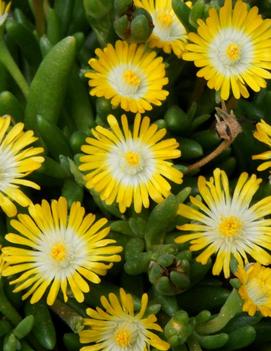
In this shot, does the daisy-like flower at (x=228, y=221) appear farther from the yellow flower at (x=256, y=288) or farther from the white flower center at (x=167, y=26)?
the white flower center at (x=167, y=26)

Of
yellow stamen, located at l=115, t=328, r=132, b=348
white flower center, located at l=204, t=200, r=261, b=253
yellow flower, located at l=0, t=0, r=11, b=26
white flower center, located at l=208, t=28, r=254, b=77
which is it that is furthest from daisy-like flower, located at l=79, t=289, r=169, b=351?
yellow flower, located at l=0, t=0, r=11, b=26

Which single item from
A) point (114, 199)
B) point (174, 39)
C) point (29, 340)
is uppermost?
point (174, 39)

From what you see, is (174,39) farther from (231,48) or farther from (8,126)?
(8,126)

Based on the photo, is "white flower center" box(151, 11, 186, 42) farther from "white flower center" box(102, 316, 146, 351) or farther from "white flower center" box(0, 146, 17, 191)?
"white flower center" box(102, 316, 146, 351)

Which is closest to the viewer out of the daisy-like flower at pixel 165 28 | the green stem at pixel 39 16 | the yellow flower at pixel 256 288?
the yellow flower at pixel 256 288

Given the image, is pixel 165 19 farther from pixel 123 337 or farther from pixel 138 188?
pixel 123 337

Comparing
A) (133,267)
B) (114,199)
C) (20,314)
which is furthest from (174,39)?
(20,314)

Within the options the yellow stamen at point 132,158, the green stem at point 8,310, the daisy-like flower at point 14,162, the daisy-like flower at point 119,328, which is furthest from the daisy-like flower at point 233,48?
the green stem at point 8,310
